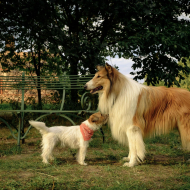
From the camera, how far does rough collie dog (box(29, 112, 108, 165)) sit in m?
3.89

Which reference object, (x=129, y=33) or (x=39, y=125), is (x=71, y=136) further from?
(x=129, y=33)

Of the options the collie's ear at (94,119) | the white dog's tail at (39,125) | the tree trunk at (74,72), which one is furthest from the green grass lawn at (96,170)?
the tree trunk at (74,72)

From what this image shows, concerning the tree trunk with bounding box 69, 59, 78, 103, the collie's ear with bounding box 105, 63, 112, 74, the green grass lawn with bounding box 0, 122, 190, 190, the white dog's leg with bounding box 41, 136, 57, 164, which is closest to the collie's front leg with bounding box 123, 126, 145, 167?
the green grass lawn with bounding box 0, 122, 190, 190

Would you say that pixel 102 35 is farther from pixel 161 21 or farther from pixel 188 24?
pixel 188 24

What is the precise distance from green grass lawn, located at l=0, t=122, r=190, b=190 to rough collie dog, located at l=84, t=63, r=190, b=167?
0.38m

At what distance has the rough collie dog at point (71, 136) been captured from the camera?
389 cm

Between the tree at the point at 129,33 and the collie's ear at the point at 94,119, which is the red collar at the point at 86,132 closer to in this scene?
the collie's ear at the point at 94,119

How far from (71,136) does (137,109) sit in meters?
1.17

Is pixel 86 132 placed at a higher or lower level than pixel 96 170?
higher

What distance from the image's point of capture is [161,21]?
7.77m

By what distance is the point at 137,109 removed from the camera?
13.1ft

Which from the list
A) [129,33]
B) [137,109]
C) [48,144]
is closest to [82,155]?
[48,144]

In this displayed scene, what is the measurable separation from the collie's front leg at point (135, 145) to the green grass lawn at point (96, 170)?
13 centimetres

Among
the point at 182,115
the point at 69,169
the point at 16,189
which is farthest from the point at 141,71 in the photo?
the point at 16,189
